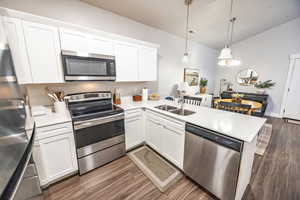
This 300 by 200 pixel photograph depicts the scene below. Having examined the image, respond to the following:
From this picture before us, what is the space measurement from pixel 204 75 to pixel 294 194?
447 centimetres

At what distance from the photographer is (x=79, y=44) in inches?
74.4

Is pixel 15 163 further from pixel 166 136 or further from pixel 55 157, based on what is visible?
pixel 166 136

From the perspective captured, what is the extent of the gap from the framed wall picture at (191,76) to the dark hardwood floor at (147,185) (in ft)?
9.81

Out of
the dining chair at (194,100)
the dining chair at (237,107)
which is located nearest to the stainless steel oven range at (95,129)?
the dining chair at (194,100)

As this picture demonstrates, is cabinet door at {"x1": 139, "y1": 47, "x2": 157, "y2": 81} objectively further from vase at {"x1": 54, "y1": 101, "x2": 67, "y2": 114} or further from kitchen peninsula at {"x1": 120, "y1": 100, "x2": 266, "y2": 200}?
vase at {"x1": 54, "y1": 101, "x2": 67, "y2": 114}

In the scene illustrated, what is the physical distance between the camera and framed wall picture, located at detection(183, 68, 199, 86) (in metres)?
4.40

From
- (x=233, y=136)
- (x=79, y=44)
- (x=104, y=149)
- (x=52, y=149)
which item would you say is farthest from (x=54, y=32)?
(x=233, y=136)

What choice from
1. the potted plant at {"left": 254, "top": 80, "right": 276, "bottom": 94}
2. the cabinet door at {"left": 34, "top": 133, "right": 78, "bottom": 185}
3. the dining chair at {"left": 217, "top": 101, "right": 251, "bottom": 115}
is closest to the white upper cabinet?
the cabinet door at {"left": 34, "top": 133, "right": 78, "bottom": 185}

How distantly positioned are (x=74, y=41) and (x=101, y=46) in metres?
0.40

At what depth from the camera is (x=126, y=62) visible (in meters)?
2.46

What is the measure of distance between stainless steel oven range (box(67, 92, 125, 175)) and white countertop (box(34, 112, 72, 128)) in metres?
0.09

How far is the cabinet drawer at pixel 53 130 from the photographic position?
147 cm

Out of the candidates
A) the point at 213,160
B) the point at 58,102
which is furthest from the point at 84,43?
the point at 213,160

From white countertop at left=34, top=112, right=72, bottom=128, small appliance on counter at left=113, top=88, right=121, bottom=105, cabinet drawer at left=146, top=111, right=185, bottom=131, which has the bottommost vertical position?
cabinet drawer at left=146, top=111, right=185, bottom=131
